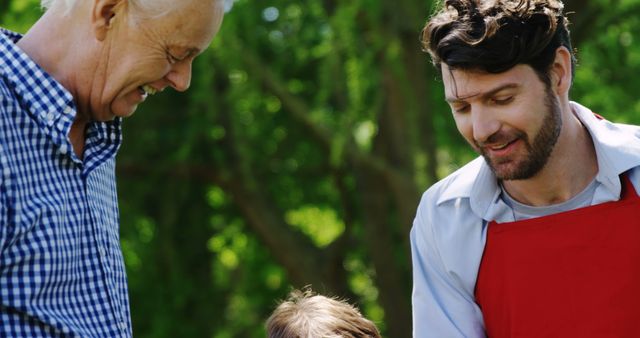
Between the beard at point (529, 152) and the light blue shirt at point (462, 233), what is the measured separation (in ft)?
0.34

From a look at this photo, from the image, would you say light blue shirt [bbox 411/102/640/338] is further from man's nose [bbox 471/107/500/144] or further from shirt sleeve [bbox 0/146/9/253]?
shirt sleeve [bbox 0/146/9/253]

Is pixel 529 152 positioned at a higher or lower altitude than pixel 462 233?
higher

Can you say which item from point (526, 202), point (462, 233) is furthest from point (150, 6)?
point (526, 202)

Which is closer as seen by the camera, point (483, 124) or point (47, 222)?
point (47, 222)

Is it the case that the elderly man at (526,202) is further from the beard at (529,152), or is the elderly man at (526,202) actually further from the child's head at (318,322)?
the child's head at (318,322)

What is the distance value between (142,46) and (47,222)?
0.46 meters

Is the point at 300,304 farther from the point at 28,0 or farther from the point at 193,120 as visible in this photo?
the point at 193,120

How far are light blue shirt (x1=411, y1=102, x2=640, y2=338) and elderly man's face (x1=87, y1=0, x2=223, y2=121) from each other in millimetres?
746

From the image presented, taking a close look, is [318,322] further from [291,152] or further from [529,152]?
[291,152]

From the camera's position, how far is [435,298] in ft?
8.95

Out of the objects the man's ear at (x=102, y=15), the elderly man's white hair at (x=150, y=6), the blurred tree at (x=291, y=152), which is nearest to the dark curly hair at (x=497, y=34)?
the elderly man's white hair at (x=150, y=6)

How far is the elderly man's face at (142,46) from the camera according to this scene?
2.48 metres

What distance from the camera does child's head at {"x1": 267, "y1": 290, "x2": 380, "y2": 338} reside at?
109 inches

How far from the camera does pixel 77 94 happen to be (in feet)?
8.21
